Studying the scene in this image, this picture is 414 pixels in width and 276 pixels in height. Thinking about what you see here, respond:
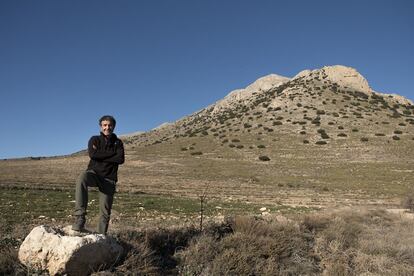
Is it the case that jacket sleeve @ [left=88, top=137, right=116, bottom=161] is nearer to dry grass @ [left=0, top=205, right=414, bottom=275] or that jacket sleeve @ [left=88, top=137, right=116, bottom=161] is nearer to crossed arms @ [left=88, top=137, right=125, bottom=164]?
crossed arms @ [left=88, top=137, right=125, bottom=164]

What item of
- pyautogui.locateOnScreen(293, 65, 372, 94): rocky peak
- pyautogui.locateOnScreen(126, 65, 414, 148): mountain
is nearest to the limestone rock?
pyautogui.locateOnScreen(126, 65, 414, 148): mountain

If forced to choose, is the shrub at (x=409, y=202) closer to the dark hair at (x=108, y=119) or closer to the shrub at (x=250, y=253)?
the shrub at (x=250, y=253)

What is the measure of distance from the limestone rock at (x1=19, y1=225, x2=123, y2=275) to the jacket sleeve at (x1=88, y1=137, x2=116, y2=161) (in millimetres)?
1387

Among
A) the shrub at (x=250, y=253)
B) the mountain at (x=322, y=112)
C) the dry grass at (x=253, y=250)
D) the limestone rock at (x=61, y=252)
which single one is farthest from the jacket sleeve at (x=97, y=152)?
the mountain at (x=322, y=112)

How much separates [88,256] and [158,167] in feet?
118

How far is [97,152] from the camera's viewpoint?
8062 mm

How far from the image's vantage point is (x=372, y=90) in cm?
9188

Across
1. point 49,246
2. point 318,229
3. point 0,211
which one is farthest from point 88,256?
point 0,211

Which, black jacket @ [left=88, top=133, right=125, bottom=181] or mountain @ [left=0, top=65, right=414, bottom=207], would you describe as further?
mountain @ [left=0, top=65, right=414, bottom=207]

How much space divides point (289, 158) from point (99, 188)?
41167 millimetres

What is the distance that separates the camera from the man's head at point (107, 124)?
816cm

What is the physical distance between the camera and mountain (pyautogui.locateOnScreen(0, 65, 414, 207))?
30578 mm

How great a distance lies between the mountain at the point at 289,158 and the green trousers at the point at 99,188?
14356mm

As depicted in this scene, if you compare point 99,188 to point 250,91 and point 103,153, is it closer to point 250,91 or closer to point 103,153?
point 103,153
